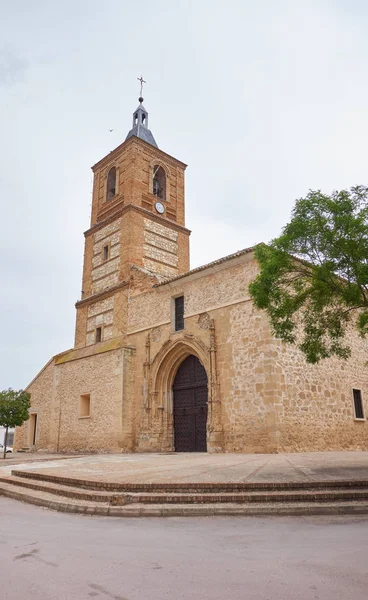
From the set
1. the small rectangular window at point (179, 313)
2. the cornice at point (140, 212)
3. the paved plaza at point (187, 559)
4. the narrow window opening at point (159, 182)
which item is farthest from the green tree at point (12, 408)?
the paved plaza at point (187, 559)

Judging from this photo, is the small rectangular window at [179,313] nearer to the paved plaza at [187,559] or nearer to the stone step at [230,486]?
the stone step at [230,486]

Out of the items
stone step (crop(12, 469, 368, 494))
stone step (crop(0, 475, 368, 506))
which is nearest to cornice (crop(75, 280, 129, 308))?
stone step (crop(12, 469, 368, 494))

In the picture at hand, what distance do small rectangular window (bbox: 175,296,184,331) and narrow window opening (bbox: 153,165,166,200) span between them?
27.7 ft

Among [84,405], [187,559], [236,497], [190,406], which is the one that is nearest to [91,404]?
[84,405]

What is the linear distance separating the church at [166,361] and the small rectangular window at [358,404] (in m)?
0.05

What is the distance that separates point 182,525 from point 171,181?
21.3m

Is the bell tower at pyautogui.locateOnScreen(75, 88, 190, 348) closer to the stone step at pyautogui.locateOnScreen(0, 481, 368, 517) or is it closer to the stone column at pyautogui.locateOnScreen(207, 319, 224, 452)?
the stone column at pyautogui.locateOnScreen(207, 319, 224, 452)

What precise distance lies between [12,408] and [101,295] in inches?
257

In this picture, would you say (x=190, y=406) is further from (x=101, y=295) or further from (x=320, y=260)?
(x=320, y=260)

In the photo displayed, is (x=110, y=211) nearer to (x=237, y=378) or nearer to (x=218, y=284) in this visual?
(x=218, y=284)

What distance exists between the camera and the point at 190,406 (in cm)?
1622

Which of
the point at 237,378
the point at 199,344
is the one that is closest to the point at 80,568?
the point at 237,378

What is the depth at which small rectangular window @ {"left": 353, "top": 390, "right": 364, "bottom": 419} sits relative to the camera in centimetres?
1585

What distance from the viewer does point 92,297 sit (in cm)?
2142
